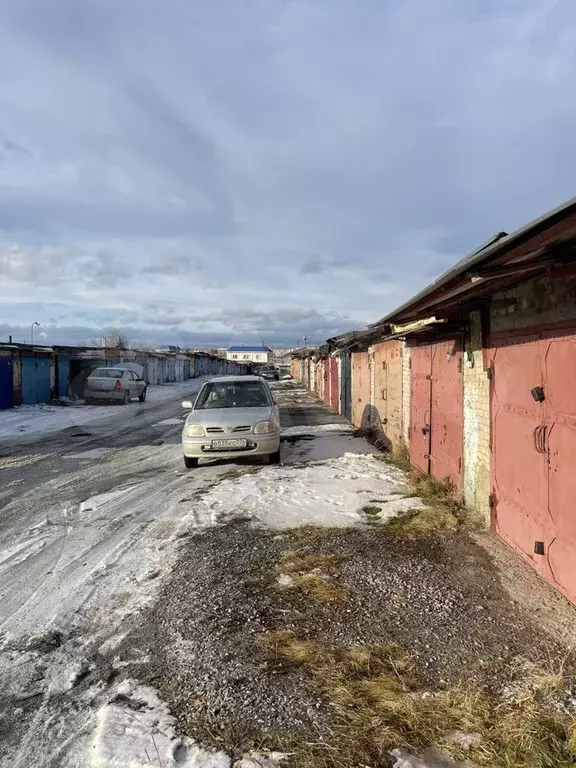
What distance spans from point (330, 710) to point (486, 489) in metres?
3.42

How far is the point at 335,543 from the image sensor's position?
482 centimetres

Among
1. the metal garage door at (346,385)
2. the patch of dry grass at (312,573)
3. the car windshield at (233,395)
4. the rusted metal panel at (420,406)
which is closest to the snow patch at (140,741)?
the patch of dry grass at (312,573)

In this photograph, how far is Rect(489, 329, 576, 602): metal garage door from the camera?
3.62m

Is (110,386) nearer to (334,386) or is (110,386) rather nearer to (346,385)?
(334,386)

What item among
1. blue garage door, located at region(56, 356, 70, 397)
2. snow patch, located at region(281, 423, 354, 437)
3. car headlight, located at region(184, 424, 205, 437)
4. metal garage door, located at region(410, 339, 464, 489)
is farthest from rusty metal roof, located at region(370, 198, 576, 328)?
blue garage door, located at region(56, 356, 70, 397)

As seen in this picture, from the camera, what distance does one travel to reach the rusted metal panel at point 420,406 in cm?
757

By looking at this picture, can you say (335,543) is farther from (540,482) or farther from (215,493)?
(215,493)

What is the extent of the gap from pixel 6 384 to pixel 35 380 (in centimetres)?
235

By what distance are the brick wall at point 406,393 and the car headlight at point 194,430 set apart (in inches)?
143

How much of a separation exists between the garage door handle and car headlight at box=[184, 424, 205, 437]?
5.46 m

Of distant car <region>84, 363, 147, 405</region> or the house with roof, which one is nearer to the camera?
distant car <region>84, 363, 147, 405</region>

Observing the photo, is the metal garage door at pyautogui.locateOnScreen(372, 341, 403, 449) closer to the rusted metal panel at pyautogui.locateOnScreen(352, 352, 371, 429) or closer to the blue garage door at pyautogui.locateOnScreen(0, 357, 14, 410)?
the rusted metal panel at pyautogui.locateOnScreen(352, 352, 371, 429)

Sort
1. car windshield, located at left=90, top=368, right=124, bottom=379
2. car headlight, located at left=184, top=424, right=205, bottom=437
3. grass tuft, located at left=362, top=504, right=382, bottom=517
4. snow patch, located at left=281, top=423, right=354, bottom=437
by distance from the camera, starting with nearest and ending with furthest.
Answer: grass tuft, located at left=362, top=504, right=382, bottom=517
car headlight, located at left=184, top=424, right=205, bottom=437
snow patch, located at left=281, top=423, right=354, bottom=437
car windshield, located at left=90, top=368, right=124, bottom=379

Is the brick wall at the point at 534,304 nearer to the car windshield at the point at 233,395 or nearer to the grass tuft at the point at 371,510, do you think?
Result: the grass tuft at the point at 371,510
